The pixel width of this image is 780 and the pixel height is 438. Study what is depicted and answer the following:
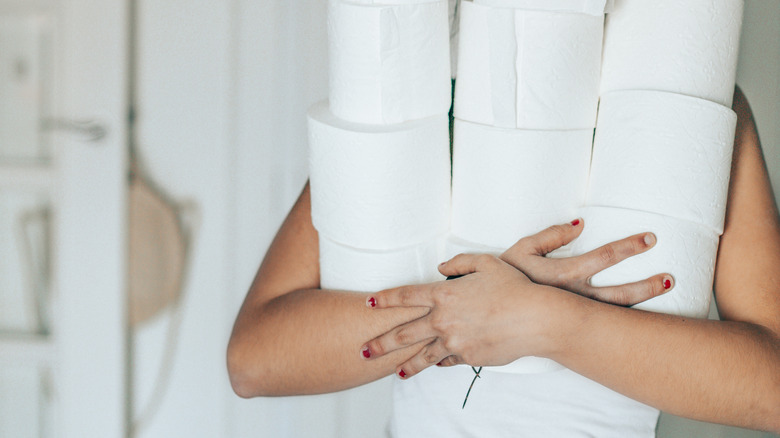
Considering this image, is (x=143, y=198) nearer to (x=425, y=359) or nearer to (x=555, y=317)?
(x=425, y=359)

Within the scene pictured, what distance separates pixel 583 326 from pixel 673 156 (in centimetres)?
23

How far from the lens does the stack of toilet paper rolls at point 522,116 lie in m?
0.71

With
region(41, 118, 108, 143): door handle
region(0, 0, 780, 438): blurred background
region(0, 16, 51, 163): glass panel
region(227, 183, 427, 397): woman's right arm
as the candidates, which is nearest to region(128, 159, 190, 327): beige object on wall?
region(0, 0, 780, 438): blurred background

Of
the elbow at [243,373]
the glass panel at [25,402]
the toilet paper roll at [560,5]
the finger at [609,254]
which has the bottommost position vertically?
the glass panel at [25,402]

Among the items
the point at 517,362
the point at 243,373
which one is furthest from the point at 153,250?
the point at 517,362

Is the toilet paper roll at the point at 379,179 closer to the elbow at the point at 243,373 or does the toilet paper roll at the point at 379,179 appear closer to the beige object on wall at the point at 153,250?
the elbow at the point at 243,373

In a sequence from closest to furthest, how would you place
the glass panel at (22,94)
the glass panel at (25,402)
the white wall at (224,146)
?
1. the white wall at (224,146)
2. the glass panel at (22,94)
3. the glass panel at (25,402)

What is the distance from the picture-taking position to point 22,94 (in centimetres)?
169

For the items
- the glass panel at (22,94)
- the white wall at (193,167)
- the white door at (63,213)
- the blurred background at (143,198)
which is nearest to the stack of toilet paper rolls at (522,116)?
the blurred background at (143,198)

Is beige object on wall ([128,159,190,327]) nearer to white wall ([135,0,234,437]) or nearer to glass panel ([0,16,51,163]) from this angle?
white wall ([135,0,234,437])

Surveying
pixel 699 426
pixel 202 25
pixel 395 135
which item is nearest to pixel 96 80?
pixel 202 25

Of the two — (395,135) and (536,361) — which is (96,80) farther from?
(536,361)

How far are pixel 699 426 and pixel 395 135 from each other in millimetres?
1209

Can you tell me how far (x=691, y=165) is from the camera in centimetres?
70
